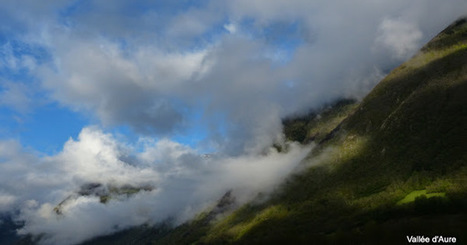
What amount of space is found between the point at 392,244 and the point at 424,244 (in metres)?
34.6

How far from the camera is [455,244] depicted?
141375 millimetres

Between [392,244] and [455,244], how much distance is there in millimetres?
42034

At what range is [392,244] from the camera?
181 m

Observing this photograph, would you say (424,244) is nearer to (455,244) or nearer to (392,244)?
(455,244)

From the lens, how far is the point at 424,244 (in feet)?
486

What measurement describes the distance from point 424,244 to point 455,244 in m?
10.6

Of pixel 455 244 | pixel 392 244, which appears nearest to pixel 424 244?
pixel 455 244

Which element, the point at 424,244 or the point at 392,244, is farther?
the point at 392,244

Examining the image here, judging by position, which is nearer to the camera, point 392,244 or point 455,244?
point 455,244
